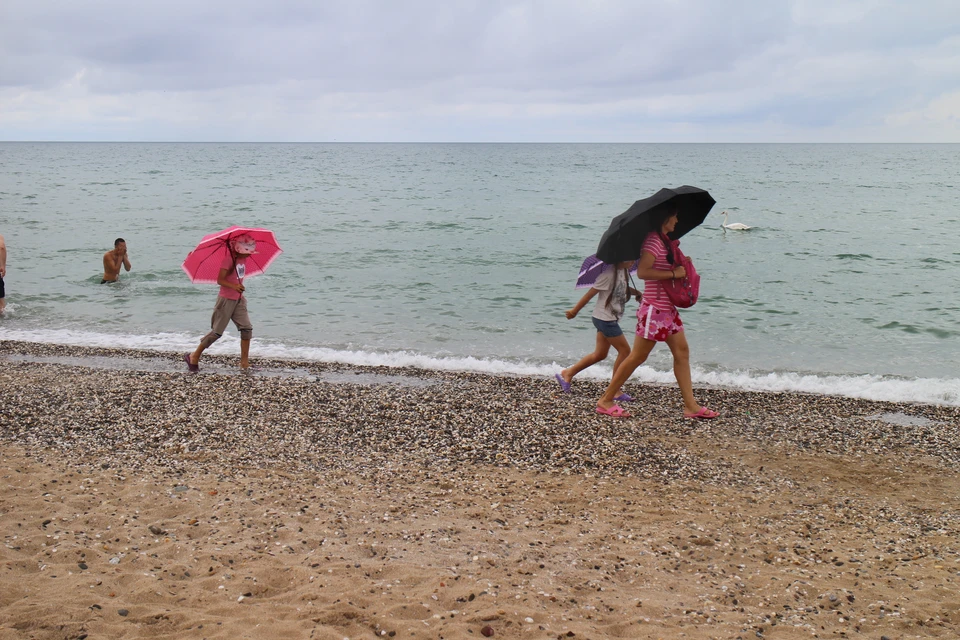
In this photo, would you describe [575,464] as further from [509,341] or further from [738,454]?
[509,341]

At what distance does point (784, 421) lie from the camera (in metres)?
7.50

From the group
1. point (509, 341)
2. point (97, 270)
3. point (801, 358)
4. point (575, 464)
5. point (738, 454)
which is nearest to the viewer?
point (575, 464)

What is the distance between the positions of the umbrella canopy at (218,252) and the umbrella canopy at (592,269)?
149 inches

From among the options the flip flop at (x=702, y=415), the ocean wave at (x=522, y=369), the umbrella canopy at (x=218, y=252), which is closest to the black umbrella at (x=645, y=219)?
the flip flop at (x=702, y=415)

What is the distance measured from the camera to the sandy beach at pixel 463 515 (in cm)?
367

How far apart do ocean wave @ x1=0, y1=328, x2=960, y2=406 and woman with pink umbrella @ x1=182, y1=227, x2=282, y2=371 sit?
146 cm

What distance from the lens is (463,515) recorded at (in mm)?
4977

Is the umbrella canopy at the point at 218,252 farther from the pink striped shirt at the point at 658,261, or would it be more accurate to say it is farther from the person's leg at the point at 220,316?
the pink striped shirt at the point at 658,261

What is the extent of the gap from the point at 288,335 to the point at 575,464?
7531 millimetres

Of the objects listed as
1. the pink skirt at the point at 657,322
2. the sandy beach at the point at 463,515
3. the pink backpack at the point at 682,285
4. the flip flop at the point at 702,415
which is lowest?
the sandy beach at the point at 463,515

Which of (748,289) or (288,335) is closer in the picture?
→ (288,335)

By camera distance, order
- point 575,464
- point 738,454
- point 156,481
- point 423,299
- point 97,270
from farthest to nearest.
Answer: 1. point 97,270
2. point 423,299
3. point 738,454
4. point 575,464
5. point 156,481

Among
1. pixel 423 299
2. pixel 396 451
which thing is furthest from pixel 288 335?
pixel 396 451

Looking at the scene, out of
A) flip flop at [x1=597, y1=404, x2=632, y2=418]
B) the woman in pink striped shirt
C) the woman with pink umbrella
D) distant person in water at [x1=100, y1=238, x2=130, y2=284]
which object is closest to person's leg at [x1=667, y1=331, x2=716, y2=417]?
the woman in pink striped shirt
